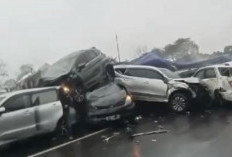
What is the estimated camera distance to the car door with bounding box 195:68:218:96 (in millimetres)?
17073

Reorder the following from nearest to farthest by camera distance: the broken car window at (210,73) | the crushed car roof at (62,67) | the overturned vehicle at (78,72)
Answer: the overturned vehicle at (78,72) → the crushed car roof at (62,67) → the broken car window at (210,73)

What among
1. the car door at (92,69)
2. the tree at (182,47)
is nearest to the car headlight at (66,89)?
the car door at (92,69)

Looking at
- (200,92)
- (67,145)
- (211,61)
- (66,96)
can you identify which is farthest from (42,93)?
(211,61)

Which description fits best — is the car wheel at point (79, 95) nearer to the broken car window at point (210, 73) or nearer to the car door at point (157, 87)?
the car door at point (157, 87)

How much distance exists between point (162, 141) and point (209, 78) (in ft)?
22.7

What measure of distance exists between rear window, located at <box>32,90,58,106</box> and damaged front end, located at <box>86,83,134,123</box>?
1.22m

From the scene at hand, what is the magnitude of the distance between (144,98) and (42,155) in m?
6.54

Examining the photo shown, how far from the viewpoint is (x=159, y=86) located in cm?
1678

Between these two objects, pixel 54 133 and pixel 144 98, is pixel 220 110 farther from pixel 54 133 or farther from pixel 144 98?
pixel 54 133

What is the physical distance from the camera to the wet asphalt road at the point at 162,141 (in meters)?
9.70

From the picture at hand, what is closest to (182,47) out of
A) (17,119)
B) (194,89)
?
(194,89)

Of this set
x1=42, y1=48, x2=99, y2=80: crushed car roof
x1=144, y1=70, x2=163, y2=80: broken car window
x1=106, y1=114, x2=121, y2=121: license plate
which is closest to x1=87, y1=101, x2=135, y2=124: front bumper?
x1=106, y1=114, x2=121, y2=121: license plate

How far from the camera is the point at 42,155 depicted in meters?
11.1

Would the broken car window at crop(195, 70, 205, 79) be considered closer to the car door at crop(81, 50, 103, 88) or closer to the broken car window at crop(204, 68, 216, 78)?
the broken car window at crop(204, 68, 216, 78)
